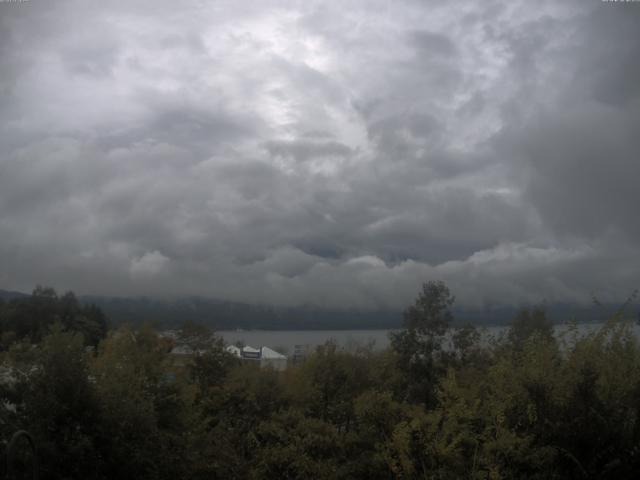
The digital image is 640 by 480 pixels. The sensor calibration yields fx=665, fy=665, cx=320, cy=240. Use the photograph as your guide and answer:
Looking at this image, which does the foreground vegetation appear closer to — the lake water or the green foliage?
the lake water

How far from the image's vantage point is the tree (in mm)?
21109

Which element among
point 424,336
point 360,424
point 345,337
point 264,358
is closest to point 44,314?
point 264,358

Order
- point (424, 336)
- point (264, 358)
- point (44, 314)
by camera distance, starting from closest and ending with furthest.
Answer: point (424, 336) → point (264, 358) → point (44, 314)

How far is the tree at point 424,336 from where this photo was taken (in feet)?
69.3

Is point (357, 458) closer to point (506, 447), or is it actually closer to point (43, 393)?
point (506, 447)

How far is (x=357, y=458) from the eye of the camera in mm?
12898

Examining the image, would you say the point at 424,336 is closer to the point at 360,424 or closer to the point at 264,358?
the point at 360,424

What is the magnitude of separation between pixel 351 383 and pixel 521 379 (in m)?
8.44

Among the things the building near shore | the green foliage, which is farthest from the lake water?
the green foliage

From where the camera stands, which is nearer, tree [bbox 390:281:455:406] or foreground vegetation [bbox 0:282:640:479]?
foreground vegetation [bbox 0:282:640:479]

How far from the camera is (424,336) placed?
21.5m

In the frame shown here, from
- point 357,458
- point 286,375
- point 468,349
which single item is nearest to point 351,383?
point 286,375

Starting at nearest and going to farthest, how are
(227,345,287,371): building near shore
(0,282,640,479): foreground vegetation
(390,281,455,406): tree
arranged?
(0,282,640,479): foreground vegetation → (390,281,455,406): tree → (227,345,287,371): building near shore

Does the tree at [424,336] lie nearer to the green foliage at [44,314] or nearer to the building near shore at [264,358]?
the building near shore at [264,358]
